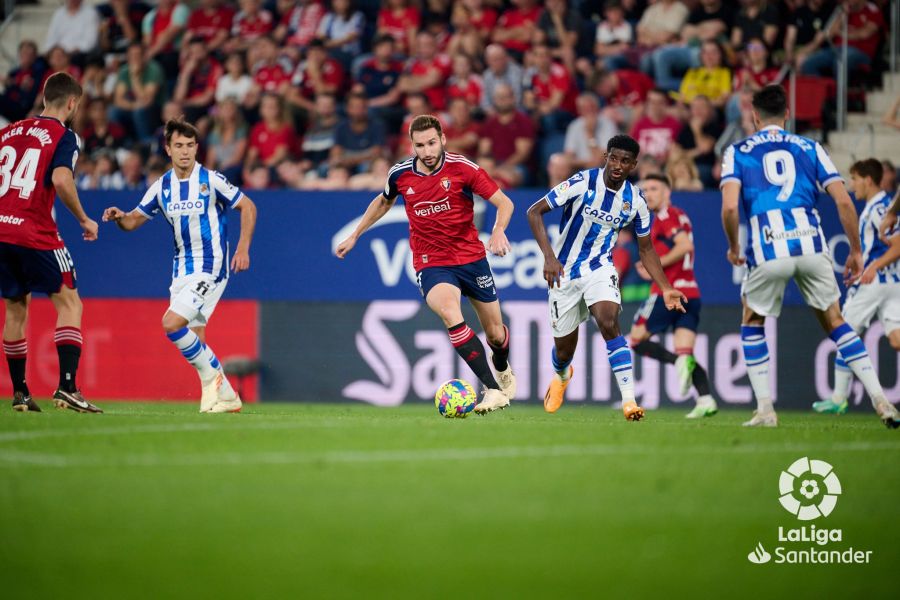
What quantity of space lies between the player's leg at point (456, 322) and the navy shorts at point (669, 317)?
2503 millimetres

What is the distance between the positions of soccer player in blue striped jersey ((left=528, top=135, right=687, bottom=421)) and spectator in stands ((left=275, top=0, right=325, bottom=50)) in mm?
8935

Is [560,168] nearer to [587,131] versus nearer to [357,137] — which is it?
[587,131]

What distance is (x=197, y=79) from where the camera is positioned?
17.5 m

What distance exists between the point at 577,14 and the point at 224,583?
13.5 meters

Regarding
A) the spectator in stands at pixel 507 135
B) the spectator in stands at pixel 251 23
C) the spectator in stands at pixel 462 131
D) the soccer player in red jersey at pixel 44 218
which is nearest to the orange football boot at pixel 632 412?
the soccer player in red jersey at pixel 44 218

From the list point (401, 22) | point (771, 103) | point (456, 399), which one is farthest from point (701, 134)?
point (456, 399)

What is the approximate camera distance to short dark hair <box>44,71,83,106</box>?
31.1ft

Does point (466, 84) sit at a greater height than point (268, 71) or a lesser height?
lesser

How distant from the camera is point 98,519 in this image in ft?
16.6

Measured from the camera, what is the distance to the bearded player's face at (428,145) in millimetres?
9477

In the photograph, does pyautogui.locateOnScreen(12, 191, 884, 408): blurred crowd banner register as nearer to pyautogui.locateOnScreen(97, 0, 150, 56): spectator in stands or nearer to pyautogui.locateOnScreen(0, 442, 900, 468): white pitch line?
pyautogui.locateOnScreen(97, 0, 150, 56): spectator in stands

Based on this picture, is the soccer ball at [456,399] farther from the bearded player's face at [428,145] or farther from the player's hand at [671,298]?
the bearded player's face at [428,145]

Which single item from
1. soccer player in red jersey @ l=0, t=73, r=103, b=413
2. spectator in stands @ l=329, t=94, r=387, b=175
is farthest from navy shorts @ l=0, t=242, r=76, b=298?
spectator in stands @ l=329, t=94, r=387, b=175

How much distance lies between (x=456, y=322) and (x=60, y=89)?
3.47m
